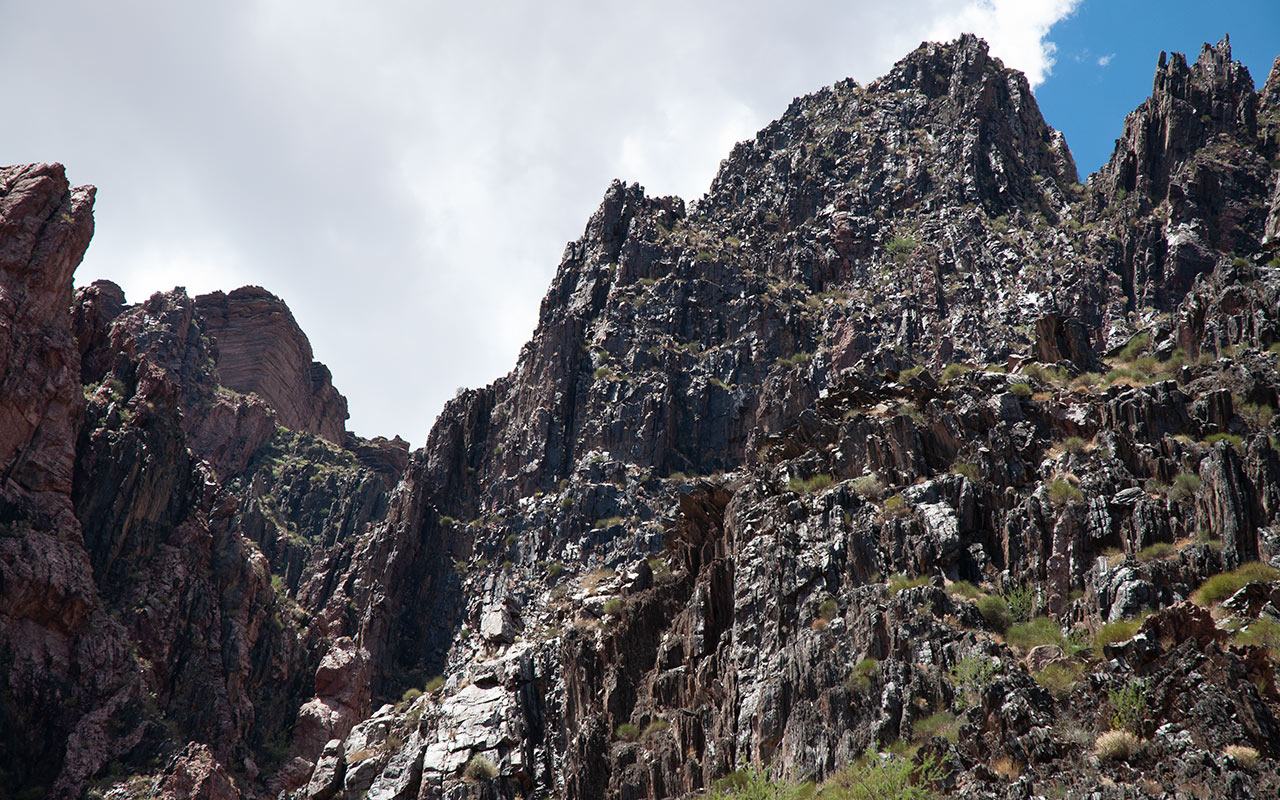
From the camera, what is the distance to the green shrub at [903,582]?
121 feet

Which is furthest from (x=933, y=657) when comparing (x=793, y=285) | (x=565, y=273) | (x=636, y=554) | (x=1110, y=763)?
(x=565, y=273)

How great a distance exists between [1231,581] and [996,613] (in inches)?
284

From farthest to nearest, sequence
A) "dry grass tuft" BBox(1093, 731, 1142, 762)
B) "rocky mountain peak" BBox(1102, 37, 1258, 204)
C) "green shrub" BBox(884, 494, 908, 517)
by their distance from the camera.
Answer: "rocky mountain peak" BBox(1102, 37, 1258, 204), "green shrub" BBox(884, 494, 908, 517), "dry grass tuft" BBox(1093, 731, 1142, 762)

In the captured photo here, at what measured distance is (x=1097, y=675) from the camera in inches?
1118

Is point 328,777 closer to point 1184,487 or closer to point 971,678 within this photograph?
point 971,678

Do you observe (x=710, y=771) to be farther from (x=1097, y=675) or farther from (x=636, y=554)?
(x=636, y=554)

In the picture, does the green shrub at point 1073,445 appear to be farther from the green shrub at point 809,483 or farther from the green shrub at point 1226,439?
the green shrub at point 809,483

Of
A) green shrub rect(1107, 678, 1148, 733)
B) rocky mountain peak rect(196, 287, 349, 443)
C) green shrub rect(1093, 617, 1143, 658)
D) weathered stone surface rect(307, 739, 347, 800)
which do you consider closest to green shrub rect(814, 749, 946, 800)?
green shrub rect(1107, 678, 1148, 733)

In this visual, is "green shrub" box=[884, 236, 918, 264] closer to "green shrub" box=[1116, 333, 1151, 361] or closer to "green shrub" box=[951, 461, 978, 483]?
"green shrub" box=[1116, 333, 1151, 361]

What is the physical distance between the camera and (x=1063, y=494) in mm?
35906

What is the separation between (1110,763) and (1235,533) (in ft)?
30.1

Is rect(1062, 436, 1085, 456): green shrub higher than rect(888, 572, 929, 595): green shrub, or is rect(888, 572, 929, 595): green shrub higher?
rect(1062, 436, 1085, 456): green shrub

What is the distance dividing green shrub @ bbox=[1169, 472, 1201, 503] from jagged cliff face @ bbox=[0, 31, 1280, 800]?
0.51 feet

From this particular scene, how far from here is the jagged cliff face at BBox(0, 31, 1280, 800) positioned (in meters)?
32.7
